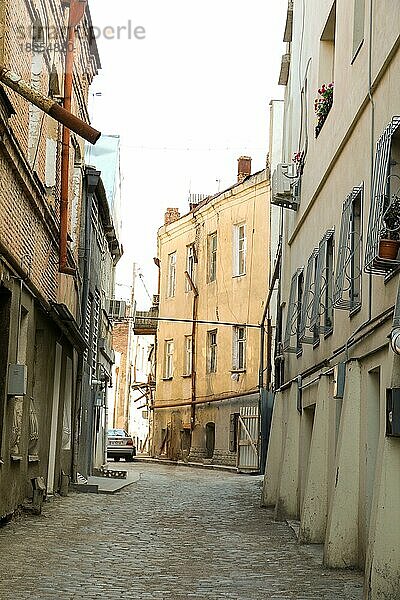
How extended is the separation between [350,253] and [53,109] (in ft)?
12.0

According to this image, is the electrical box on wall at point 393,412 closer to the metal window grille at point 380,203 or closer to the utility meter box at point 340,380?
the metal window grille at point 380,203

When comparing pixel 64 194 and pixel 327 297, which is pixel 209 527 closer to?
pixel 327 297

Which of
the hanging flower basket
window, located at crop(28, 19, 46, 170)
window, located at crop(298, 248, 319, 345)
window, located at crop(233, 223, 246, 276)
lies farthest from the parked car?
the hanging flower basket

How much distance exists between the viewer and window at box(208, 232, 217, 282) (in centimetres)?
4014

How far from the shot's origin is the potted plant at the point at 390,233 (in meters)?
9.16

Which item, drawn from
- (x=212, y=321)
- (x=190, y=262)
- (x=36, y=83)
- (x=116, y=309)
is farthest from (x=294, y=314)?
(x=190, y=262)

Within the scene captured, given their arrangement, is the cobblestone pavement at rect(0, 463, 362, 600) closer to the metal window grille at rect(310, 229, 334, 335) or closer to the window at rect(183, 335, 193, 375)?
the metal window grille at rect(310, 229, 334, 335)

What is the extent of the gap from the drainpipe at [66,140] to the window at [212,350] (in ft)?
72.1

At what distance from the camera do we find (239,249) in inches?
1512

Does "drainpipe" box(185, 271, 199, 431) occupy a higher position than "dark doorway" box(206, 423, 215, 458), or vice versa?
"drainpipe" box(185, 271, 199, 431)

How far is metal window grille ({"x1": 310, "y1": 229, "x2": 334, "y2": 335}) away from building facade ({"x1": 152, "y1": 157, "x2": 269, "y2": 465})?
18.8 m

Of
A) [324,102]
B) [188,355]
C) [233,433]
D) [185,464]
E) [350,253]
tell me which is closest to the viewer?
[350,253]

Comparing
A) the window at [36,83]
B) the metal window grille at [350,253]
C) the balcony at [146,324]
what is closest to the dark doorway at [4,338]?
the window at [36,83]

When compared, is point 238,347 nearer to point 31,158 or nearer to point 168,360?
point 168,360
